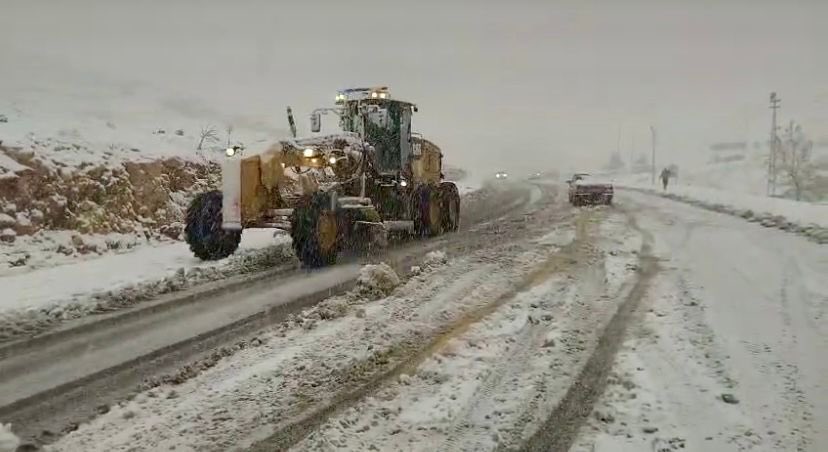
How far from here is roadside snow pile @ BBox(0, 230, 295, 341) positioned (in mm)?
6617

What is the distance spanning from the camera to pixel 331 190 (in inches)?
398

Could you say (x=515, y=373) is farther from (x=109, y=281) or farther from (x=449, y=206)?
(x=449, y=206)

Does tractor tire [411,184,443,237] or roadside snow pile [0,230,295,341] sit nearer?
roadside snow pile [0,230,295,341]

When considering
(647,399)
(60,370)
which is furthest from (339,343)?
(647,399)

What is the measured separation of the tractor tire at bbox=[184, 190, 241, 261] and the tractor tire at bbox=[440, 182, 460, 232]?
17.1ft

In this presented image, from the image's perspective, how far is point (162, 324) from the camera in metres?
6.28

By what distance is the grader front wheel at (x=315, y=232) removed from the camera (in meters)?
9.23

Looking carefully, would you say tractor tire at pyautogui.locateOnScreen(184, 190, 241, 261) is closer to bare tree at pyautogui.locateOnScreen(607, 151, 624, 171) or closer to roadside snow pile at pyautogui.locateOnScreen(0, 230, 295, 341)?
roadside snow pile at pyautogui.locateOnScreen(0, 230, 295, 341)

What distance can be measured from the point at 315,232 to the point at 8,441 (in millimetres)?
5916

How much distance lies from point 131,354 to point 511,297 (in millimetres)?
3866

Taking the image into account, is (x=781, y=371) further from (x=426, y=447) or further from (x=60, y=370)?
(x=60, y=370)

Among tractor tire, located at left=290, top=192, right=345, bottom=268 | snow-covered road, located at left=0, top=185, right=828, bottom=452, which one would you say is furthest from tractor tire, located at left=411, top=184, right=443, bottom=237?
snow-covered road, located at left=0, top=185, right=828, bottom=452

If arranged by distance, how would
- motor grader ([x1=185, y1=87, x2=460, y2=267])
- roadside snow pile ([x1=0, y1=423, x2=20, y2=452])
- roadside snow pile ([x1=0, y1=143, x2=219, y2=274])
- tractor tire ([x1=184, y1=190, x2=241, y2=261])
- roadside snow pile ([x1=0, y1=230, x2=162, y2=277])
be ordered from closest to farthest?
roadside snow pile ([x1=0, y1=423, x2=20, y2=452]), roadside snow pile ([x1=0, y1=230, x2=162, y2=277]), motor grader ([x1=185, y1=87, x2=460, y2=267]), tractor tire ([x1=184, y1=190, x2=241, y2=261]), roadside snow pile ([x1=0, y1=143, x2=219, y2=274])

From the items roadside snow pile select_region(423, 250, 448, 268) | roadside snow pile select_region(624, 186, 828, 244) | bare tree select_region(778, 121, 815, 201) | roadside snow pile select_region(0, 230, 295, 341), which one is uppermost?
bare tree select_region(778, 121, 815, 201)
